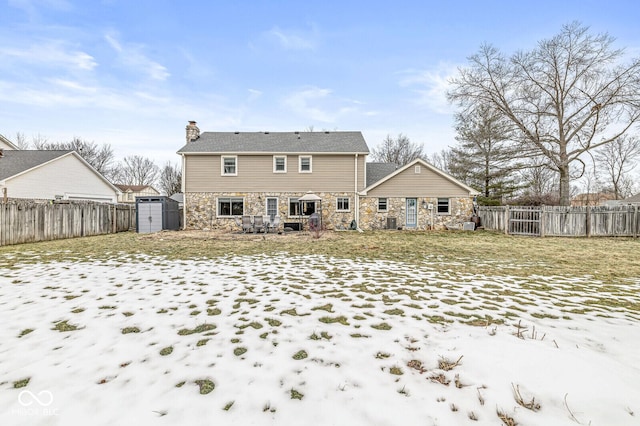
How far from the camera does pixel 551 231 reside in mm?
14172

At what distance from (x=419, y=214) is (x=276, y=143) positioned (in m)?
10.3

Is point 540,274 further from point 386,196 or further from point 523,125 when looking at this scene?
point 523,125

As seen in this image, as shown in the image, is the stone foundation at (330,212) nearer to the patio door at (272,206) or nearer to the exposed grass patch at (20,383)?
the patio door at (272,206)

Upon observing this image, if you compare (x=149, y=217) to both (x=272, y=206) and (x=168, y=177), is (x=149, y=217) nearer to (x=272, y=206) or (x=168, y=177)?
(x=272, y=206)

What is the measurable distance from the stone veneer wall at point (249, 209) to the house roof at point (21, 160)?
31.0 ft

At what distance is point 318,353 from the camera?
268 cm

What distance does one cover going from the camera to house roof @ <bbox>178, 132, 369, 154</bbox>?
1758cm

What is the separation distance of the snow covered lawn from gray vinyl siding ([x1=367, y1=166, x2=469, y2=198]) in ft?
41.8

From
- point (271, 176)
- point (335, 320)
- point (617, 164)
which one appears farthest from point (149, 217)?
point (617, 164)

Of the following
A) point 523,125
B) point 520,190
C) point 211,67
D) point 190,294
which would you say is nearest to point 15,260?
point 190,294

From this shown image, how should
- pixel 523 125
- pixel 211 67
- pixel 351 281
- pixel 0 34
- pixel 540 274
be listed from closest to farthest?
pixel 351 281 → pixel 540 274 → pixel 0 34 → pixel 211 67 → pixel 523 125

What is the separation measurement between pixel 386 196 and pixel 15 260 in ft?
52.8

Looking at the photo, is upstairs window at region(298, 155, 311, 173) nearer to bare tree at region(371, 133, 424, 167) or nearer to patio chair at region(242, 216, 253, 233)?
patio chair at region(242, 216, 253, 233)

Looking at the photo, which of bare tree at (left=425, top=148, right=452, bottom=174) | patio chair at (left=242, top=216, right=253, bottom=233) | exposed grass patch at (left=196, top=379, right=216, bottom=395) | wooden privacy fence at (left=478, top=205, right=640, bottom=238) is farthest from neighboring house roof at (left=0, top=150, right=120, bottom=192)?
bare tree at (left=425, top=148, right=452, bottom=174)
